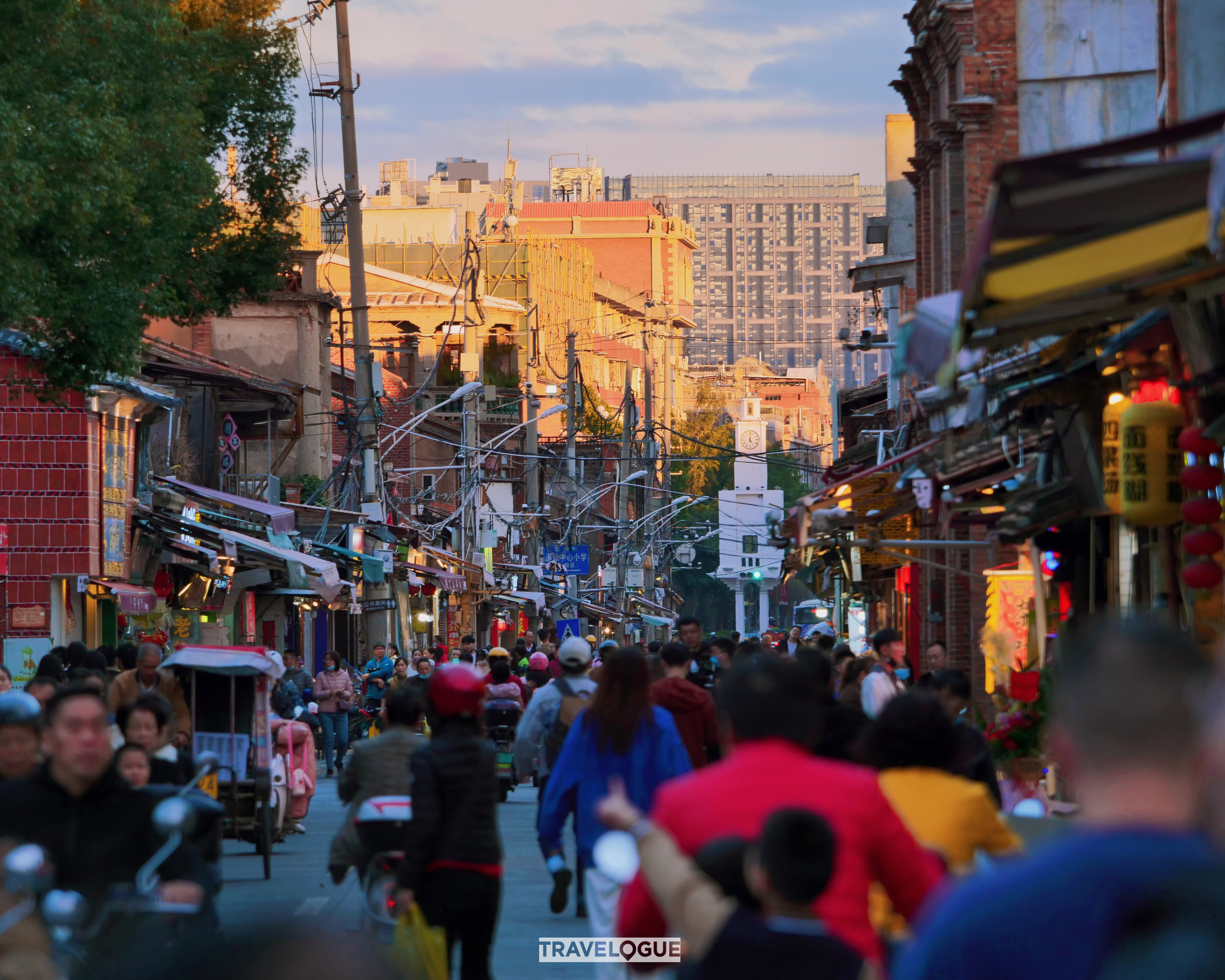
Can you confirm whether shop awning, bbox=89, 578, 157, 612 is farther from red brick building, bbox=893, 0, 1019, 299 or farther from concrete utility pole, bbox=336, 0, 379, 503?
red brick building, bbox=893, 0, 1019, 299

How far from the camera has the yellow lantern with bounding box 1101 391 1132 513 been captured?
13219 mm

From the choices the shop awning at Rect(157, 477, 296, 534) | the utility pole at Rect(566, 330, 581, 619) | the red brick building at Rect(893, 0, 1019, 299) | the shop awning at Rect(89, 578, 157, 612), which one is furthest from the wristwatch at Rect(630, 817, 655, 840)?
the utility pole at Rect(566, 330, 581, 619)

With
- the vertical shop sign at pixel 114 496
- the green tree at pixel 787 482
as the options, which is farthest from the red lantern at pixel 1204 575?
the green tree at pixel 787 482

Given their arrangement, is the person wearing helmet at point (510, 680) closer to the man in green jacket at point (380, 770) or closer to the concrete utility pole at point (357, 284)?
the concrete utility pole at point (357, 284)

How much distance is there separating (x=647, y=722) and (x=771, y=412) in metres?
173

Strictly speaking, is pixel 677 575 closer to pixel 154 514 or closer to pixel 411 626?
pixel 411 626

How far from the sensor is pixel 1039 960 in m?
2.60

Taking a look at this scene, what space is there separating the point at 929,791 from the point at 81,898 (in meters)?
2.80

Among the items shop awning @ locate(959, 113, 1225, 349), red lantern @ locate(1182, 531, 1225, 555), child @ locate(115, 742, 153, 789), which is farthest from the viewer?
red lantern @ locate(1182, 531, 1225, 555)

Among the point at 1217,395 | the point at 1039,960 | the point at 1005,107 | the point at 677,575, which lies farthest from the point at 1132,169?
the point at 677,575

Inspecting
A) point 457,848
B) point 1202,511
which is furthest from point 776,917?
point 1202,511

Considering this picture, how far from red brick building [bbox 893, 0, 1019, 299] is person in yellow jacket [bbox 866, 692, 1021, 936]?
1596 centimetres

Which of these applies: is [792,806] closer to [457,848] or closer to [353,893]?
[457,848]

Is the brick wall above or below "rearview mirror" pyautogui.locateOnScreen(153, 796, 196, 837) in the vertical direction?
above
